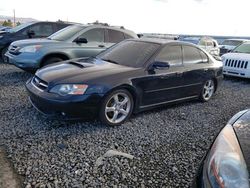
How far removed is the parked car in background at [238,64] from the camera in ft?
27.7

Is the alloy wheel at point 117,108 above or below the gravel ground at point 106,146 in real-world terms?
above

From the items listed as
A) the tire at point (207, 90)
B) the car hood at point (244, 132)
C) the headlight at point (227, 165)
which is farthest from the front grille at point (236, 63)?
the headlight at point (227, 165)

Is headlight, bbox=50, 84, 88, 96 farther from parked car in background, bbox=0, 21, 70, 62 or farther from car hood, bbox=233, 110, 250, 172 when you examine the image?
parked car in background, bbox=0, 21, 70, 62

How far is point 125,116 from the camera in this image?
4148mm

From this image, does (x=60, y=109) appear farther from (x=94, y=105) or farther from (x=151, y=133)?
(x=151, y=133)

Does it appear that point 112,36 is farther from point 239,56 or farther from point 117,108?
point 239,56

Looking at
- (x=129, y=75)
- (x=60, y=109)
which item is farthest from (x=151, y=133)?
(x=60, y=109)

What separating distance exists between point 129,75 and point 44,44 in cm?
347

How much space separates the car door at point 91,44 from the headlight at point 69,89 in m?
3.38

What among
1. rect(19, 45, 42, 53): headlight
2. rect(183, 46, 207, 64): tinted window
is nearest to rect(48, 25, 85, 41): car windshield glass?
rect(19, 45, 42, 53): headlight

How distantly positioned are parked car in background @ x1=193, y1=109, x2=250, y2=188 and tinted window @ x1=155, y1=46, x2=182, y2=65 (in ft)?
8.91

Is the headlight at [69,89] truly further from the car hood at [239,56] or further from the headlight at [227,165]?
the car hood at [239,56]

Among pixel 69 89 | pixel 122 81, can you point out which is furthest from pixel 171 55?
pixel 69 89

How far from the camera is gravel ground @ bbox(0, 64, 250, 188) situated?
270 cm
